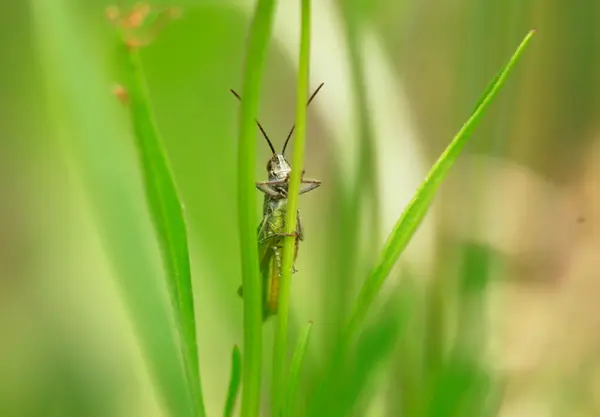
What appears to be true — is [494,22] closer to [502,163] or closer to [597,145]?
[502,163]

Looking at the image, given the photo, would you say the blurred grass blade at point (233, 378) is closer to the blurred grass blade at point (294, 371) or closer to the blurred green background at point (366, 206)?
the blurred grass blade at point (294, 371)

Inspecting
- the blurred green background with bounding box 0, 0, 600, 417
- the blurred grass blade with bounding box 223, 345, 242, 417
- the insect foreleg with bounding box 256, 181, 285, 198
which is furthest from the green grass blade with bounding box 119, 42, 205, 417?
the insect foreleg with bounding box 256, 181, 285, 198

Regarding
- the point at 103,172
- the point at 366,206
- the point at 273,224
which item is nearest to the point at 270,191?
the point at 273,224

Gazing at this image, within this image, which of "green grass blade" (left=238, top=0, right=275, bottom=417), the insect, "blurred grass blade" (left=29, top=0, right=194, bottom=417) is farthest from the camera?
the insect

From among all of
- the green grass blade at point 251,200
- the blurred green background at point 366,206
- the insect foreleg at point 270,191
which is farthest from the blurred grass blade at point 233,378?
the insect foreleg at point 270,191

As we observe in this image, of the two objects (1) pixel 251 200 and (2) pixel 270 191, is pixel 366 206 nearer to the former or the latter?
(2) pixel 270 191

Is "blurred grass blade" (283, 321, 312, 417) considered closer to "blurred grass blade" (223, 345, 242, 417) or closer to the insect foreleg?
"blurred grass blade" (223, 345, 242, 417)
